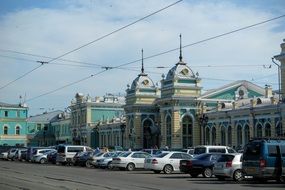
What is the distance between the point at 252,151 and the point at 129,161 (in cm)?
1453

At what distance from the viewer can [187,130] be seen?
77.2 meters

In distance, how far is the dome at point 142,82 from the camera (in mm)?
87100

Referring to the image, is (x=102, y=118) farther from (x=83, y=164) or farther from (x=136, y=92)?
(x=83, y=164)

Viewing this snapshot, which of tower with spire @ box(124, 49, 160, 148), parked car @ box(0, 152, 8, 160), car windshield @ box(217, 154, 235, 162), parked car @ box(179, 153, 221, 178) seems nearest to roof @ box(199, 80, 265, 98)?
tower with spire @ box(124, 49, 160, 148)

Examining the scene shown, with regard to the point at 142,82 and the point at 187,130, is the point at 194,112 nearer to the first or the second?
the point at 187,130

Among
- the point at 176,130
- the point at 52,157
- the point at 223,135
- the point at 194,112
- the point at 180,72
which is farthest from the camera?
the point at 180,72

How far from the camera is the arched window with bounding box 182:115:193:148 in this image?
76875 mm

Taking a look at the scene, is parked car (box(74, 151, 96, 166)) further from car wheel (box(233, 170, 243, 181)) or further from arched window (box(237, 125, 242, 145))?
arched window (box(237, 125, 242, 145))

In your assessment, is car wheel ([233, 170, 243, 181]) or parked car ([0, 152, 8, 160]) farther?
parked car ([0, 152, 8, 160])

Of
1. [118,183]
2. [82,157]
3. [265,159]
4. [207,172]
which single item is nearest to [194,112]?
[82,157]

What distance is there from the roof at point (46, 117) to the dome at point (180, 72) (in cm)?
6036

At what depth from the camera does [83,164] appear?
45031 millimetres

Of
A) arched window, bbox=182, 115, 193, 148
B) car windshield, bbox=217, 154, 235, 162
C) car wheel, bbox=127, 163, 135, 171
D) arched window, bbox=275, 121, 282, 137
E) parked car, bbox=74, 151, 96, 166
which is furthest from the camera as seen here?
arched window, bbox=182, 115, 193, 148

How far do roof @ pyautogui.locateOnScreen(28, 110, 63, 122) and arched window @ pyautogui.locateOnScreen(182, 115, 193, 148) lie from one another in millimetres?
61432
